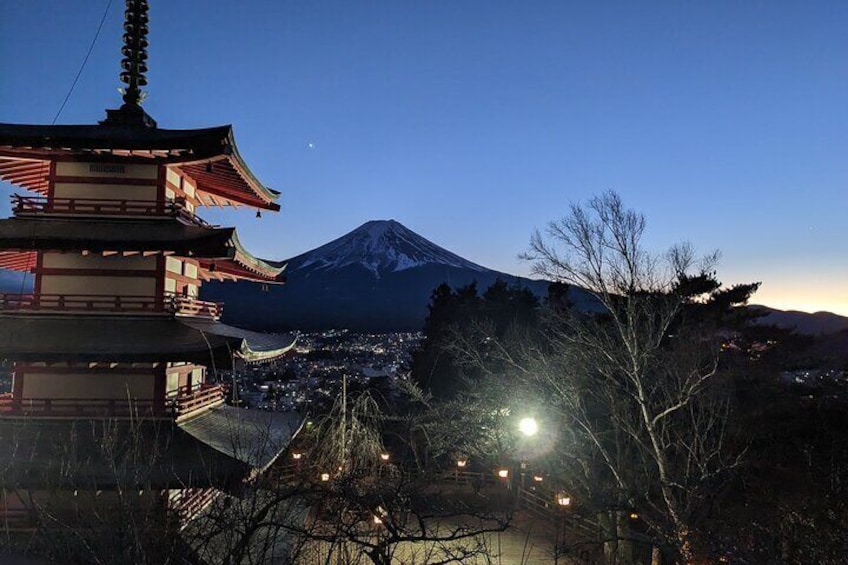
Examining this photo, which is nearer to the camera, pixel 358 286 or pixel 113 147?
pixel 113 147

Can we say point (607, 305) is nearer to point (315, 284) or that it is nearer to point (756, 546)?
point (756, 546)

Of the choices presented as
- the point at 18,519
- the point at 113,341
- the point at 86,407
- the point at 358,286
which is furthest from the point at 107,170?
the point at 358,286

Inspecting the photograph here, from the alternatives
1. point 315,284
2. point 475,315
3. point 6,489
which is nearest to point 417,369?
point 475,315

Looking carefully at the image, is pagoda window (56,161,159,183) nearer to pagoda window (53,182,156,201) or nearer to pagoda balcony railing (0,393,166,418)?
pagoda window (53,182,156,201)

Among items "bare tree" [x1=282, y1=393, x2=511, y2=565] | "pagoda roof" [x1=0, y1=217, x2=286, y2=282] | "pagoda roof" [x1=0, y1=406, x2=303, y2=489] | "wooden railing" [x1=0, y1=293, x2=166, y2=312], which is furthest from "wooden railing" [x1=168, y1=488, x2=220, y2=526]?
"pagoda roof" [x1=0, y1=217, x2=286, y2=282]

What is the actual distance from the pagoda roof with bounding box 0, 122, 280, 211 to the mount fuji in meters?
37.7

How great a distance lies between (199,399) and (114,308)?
7.93ft

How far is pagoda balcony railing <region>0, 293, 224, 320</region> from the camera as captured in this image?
367 inches

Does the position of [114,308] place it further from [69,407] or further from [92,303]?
[69,407]

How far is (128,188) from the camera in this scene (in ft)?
32.7

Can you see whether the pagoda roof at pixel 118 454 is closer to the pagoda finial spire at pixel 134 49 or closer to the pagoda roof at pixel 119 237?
the pagoda roof at pixel 119 237

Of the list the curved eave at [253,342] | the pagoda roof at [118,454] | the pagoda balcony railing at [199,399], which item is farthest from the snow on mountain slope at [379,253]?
the pagoda roof at [118,454]

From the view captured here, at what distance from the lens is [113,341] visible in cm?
889

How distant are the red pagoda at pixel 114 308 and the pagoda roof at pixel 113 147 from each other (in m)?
0.02
